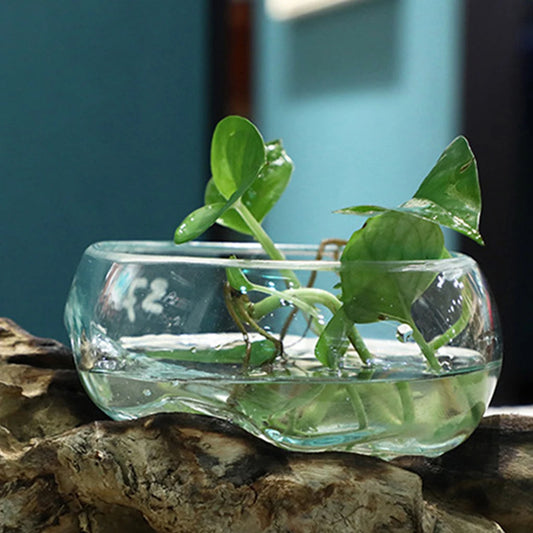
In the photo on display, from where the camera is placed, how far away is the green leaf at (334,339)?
1.29 ft

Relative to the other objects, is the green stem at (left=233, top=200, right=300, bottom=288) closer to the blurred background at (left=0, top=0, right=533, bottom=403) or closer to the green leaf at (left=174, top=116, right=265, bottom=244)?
the green leaf at (left=174, top=116, right=265, bottom=244)

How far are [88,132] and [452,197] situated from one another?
1.04 meters

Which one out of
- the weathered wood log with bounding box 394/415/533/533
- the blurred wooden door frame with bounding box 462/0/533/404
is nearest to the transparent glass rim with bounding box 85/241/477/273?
the weathered wood log with bounding box 394/415/533/533

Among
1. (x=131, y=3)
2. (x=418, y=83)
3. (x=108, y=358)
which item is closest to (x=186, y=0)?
(x=131, y=3)

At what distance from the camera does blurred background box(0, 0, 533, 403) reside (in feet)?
4.25

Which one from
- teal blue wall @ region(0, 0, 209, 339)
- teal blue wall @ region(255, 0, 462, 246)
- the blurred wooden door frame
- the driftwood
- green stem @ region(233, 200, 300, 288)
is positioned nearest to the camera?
the driftwood

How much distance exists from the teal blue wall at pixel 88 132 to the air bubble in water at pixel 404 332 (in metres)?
0.98

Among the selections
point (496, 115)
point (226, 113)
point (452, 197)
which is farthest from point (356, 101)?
point (452, 197)

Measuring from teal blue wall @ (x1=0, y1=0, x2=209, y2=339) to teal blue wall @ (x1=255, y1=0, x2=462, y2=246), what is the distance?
1.57 feet

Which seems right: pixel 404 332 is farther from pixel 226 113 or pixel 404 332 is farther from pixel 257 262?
pixel 226 113

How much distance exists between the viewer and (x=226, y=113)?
1423 millimetres

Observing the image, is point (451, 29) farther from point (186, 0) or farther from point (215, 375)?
point (215, 375)

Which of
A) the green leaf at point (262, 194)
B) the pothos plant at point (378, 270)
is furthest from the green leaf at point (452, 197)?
the green leaf at point (262, 194)

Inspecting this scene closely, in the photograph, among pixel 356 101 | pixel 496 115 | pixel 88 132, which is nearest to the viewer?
pixel 88 132
